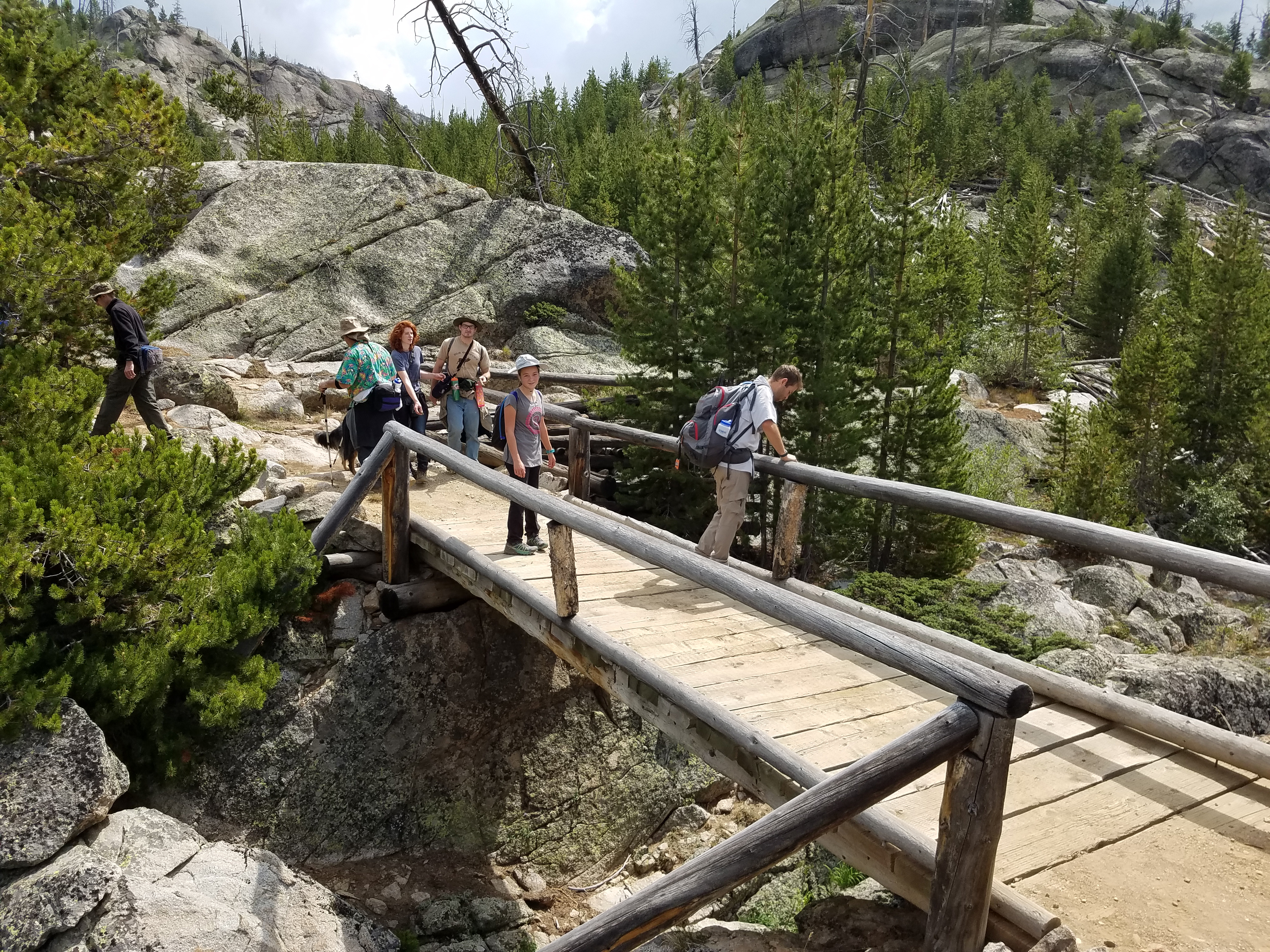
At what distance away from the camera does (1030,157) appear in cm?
5994

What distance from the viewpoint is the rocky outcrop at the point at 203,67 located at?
9700 centimetres

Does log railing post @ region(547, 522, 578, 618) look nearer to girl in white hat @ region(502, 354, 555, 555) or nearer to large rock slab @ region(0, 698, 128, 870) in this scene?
girl in white hat @ region(502, 354, 555, 555)

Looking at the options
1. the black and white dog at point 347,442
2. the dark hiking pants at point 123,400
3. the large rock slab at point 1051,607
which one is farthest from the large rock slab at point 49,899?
the large rock slab at point 1051,607

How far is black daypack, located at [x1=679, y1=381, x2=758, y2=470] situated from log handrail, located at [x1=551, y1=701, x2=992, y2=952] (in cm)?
410

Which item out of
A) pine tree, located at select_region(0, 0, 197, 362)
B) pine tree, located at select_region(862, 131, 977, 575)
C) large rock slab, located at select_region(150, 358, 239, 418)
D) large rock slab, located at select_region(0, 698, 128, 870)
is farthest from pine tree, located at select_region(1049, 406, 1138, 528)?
large rock slab, located at select_region(0, 698, 128, 870)

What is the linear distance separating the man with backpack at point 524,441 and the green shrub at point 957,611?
3.22 metres

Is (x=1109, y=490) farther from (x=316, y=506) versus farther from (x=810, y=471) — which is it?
(x=316, y=506)

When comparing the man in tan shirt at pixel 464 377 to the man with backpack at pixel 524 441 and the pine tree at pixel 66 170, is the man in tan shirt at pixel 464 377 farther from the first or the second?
the pine tree at pixel 66 170

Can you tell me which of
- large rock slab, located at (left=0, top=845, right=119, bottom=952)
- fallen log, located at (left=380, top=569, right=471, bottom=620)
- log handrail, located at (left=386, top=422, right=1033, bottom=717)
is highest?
log handrail, located at (left=386, top=422, right=1033, bottom=717)

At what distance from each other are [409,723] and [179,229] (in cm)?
1649

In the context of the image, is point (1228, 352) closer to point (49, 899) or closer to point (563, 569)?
point (563, 569)

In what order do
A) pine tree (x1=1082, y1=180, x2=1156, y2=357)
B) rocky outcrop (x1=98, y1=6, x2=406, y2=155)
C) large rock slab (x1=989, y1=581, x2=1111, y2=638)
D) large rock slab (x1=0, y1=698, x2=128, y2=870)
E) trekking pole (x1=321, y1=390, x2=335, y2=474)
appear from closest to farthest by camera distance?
1. large rock slab (x1=0, y1=698, x2=128, y2=870)
2. trekking pole (x1=321, y1=390, x2=335, y2=474)
3. large rock slab (x1=989, y1=581, x2=1111, y2=638)
4. pine tree (x1=1082, y1=180, x2=1156, y2=357)
5. rocky outcrop (x1=98, y1=6, x2=406, y2=155)

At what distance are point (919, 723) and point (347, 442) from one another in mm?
6853

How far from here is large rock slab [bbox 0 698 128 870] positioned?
5.04m
